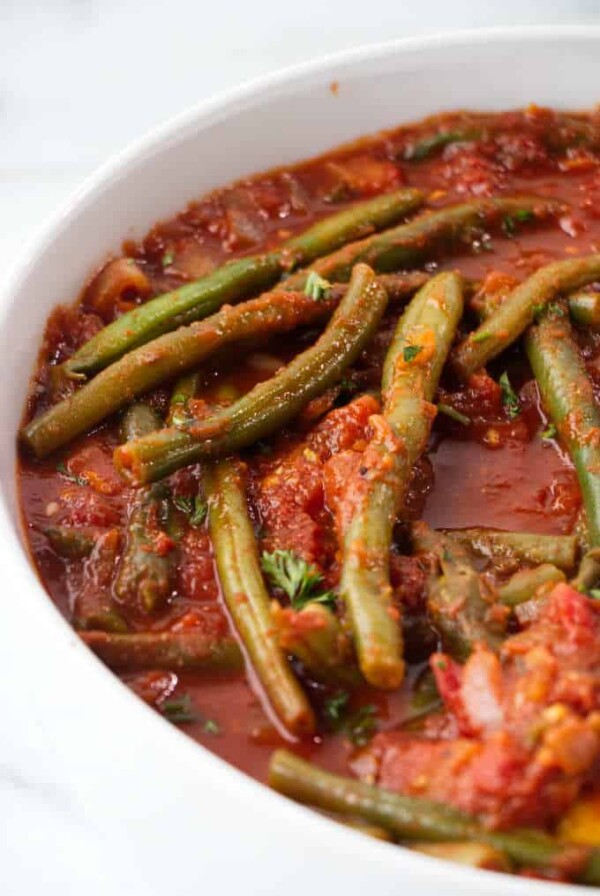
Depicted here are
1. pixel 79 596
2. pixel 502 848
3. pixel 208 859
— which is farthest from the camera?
pixel 79 596

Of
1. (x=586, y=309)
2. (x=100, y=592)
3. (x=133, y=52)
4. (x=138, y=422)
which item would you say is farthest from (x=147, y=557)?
(x=133, y=52)

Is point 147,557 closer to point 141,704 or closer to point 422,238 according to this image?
point 141,704

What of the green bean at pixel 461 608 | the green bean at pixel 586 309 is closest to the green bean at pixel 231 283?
the green bean at pixel 586 309

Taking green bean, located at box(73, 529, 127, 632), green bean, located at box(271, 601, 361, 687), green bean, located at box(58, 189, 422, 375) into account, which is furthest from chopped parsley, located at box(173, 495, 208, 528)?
green bean, located at box(58, 189, 422, 375)

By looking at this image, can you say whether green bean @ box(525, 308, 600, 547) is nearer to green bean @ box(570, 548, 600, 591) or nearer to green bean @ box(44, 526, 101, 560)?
green bean @ box(570, 548, 600, 591)

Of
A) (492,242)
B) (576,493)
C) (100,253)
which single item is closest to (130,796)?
(576,493)

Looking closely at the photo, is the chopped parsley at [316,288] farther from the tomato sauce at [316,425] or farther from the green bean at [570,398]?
the green bean at [570,398]

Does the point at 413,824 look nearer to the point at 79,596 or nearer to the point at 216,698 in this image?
the point at 216,698
